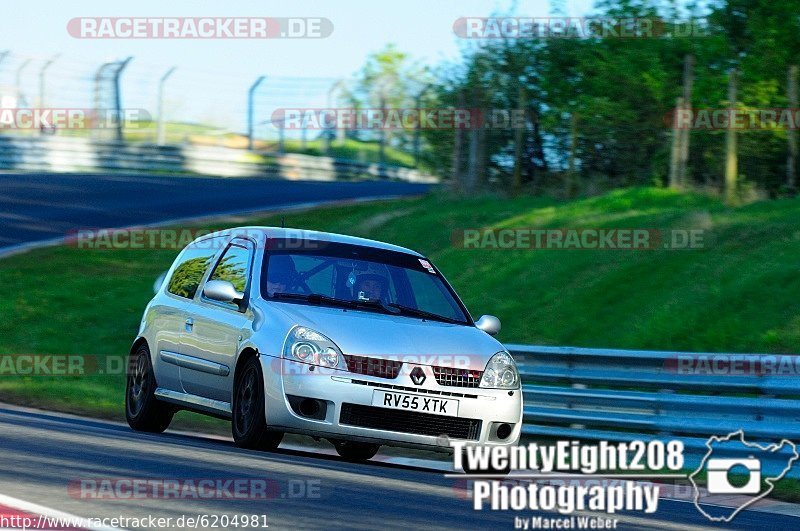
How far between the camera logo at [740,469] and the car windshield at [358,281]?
199 centimetres

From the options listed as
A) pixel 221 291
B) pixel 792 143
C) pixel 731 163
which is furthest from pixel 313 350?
pixel 792 143

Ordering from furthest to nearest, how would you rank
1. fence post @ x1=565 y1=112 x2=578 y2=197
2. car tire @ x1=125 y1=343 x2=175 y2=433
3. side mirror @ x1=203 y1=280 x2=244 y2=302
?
fence post @ x1=565 y1=112 x2=578 y2=197, car tire @ x1=125 y1=343 x2=175 y2=433, side mirror @ x1=203 y1=280 x2=244 y2=302

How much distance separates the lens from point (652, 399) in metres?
11.1

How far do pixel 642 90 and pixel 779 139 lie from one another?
459 cm

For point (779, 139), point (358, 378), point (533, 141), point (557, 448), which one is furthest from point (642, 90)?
point (358, 378)

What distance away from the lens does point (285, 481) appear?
7.87 metres

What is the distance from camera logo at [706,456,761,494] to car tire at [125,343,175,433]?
4082 mm

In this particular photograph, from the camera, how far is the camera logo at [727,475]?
9570 mm

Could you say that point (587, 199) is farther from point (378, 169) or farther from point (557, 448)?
point (378, 169)

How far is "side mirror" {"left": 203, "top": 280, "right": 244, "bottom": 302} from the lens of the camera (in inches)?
396
